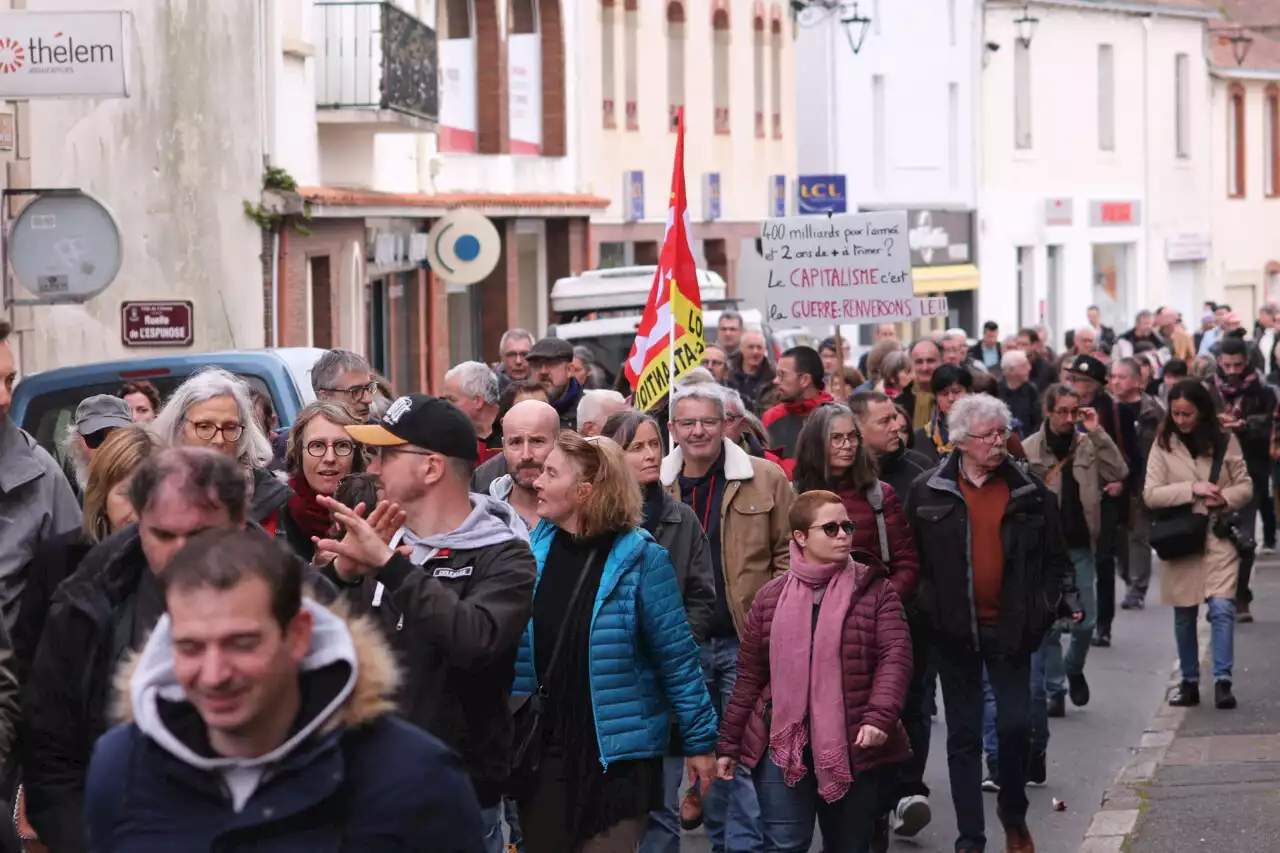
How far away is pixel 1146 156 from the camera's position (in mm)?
54000

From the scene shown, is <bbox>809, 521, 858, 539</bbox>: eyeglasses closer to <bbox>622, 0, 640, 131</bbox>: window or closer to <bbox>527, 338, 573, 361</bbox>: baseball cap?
<bbox>527, 338, 573, 361</bbox>: baseball cap

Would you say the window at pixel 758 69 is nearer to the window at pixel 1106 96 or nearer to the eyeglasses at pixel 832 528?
the window at pixel 1106 96

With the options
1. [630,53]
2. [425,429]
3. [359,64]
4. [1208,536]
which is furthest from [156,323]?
[630,53]

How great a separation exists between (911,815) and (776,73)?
32979 mm

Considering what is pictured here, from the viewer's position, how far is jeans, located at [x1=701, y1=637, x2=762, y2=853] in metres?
8.65

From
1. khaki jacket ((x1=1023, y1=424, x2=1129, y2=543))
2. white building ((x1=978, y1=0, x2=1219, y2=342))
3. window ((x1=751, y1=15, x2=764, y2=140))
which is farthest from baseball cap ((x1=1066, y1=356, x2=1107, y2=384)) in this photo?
white building ((x1=978, y1=0, x2=1219, y2=342))

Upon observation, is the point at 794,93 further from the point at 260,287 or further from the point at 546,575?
the point at 546,575

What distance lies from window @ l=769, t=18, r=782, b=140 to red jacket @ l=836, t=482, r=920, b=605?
107ft

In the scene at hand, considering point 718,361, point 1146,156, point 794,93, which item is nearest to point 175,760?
point 718,361

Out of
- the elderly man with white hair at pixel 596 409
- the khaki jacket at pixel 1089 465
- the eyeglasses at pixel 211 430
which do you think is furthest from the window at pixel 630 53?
the eyeglasses at pixel 211 430

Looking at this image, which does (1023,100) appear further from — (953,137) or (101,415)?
(101,415)

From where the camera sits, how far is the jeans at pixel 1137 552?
1484 cm

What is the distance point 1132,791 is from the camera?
10555 millimetres

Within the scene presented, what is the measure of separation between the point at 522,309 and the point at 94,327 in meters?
14.2
